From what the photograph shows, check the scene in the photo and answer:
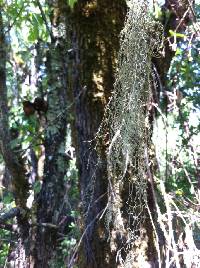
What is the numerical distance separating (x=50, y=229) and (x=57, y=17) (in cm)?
161

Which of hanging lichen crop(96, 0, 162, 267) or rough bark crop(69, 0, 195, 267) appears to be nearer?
hanging lichen crop(96, 0, 162, 267)

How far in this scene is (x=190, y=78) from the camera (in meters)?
4.52

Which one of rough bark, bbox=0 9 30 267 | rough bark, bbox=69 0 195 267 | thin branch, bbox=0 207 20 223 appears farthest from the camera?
thin branch, bbox=0 207 20 223

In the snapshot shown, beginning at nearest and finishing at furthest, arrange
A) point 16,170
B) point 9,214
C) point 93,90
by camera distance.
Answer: point 93,90, point 16,170, point 9,214

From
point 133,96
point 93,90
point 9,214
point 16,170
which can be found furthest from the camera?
point 9,214

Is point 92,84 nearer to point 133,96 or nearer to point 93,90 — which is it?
point 93,90

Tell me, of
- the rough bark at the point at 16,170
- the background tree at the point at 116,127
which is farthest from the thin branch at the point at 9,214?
the background tree at the point at 116,127

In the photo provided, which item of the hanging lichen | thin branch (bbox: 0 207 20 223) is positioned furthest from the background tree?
thin branch (bbox: 0 207 20 223)

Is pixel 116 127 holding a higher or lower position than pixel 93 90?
lower

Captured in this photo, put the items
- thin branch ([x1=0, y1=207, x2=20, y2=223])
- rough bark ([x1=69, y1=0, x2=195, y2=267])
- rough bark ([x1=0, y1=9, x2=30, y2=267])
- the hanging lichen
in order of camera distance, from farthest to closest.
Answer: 1. thin branch ([x1=0, y1=207, x2=20, y2=223])
2. rough bark ([x1=0, y1=9, x2=30, y2=267])
3. rough bark ([x1=69, y1=0, x2=195, y2=267])
4. the hanging lichen

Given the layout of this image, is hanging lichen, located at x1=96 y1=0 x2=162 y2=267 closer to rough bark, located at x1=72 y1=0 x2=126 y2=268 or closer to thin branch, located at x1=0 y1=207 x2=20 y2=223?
rough bark, located at x1=72 y1=0 x2=126 y2=268

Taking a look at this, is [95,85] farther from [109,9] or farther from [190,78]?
[190,78]

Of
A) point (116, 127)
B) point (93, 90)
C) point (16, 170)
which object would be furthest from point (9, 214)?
point (116, 127)

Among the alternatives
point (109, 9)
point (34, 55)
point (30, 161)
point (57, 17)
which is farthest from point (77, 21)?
point (34, 55)
